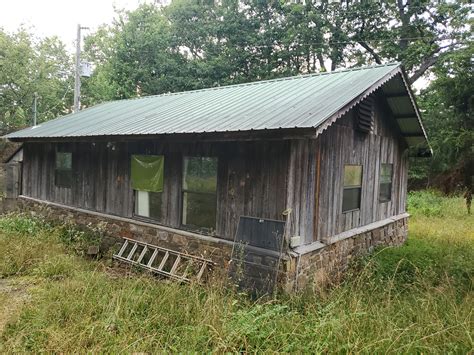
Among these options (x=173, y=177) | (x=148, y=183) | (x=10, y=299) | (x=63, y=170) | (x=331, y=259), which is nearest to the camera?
(x=10, y=299)

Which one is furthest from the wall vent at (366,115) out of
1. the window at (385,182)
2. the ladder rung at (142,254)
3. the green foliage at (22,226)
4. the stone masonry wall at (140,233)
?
the green foliage at (22,226)

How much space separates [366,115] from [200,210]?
12.9 feet

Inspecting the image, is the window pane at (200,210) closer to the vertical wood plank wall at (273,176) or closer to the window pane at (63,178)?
the vertical wood plank wall at (273,176)

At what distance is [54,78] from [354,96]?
33.9 m

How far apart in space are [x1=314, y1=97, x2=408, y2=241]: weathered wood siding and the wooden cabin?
3 cm

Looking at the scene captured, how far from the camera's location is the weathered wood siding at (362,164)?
21.5ft

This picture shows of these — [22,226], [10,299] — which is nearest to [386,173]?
[10,299]

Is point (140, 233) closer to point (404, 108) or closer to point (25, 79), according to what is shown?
point (404, 108)

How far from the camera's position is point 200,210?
6949 millimetres

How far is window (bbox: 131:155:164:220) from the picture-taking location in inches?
297

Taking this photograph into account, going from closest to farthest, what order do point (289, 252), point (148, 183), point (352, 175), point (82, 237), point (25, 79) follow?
1. point (289, 252)
2. point (352, 175)
3. point (148, 183)
4. point (82, 237)
5. point (25, 79)

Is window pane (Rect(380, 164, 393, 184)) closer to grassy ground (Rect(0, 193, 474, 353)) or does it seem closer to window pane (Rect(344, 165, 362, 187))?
window pane (Rect(344, 165, 362, 187))

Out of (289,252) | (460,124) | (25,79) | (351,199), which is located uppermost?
(25,79)

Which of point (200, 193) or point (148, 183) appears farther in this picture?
point (148, 183)
